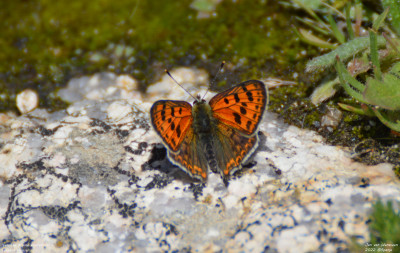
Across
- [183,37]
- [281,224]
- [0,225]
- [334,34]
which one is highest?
[334,34]

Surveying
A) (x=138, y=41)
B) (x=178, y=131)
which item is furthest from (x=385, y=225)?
(x=138, y=41)

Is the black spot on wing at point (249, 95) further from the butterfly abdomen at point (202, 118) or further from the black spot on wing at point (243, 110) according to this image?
the butterfly abdomen at point (202, 118)

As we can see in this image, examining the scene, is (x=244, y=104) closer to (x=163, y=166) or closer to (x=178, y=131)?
(x=178, y=131)

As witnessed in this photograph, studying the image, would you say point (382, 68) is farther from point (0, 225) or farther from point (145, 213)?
point (0, 225)

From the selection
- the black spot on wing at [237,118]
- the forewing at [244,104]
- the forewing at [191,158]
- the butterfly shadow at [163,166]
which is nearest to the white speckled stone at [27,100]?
the butterfly shadow at [163,166]

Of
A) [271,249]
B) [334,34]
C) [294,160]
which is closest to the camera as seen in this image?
[271,249]

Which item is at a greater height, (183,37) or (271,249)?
(183,37)

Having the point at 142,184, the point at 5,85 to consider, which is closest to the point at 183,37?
the point at 142,184
